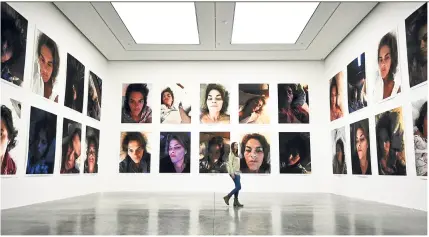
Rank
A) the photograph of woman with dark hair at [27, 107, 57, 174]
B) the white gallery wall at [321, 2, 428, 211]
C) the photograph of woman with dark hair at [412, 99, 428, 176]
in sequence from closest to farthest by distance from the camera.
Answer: the photograph of woman with dark hair at [412, 99, 428, 176], the white gallery wall at [321, 2, 428, 211], the photograph of woman with dark hair at [27, 107, 57, 174]

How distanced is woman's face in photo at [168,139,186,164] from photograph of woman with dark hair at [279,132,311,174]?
630cm

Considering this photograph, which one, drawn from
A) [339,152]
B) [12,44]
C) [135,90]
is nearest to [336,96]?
[339,152]

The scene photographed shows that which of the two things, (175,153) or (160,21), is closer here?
(160,21)

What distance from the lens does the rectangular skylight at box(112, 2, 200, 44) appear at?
1673 centimetres

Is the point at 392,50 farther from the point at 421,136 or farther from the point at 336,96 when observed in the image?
Result: the point at 336,96

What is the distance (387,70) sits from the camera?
15.6 m

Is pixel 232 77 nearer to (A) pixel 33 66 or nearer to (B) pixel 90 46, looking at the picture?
(B) pixel 90 46

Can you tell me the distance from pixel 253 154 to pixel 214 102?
4219 mm

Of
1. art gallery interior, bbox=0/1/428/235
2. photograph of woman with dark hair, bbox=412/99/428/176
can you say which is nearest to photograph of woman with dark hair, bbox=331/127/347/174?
art gallery interior, bbox=0/1/428/235

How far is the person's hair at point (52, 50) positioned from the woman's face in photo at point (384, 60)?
14568mm

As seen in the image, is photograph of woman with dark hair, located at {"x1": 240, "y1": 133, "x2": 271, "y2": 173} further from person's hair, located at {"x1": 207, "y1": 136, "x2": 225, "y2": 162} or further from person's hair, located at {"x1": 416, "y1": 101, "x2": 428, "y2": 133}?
person's hair, located at {"x1": 416, "y1": 101, "x2": 428, "y2": 133}

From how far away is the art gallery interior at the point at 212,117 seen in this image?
40.1 ft

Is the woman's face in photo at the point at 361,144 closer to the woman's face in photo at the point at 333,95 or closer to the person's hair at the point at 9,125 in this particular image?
the woman's face in photo at the point at 333,95

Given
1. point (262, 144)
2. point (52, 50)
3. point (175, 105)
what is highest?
point (52, 50)
